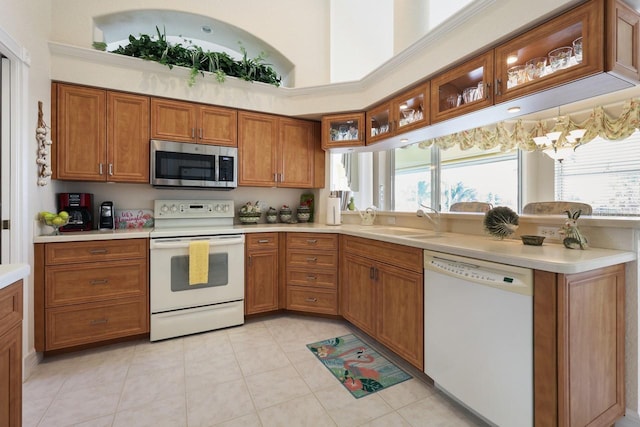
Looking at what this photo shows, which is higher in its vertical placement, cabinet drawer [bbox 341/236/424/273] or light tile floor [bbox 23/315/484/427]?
cabinet drawer [bbox 341/236/424/273]

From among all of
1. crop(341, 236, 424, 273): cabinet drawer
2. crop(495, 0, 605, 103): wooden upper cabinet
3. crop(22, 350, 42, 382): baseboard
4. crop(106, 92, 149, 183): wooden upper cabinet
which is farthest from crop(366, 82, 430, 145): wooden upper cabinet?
crop(22, 350, 42, 382): baseboard

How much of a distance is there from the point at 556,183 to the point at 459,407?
3987mm

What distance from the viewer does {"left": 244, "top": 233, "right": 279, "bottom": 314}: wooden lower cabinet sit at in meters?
2.95

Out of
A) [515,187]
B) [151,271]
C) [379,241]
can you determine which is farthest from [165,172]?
[515,187]

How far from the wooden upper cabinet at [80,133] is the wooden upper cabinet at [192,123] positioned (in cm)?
44

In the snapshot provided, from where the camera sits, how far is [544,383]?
126cm

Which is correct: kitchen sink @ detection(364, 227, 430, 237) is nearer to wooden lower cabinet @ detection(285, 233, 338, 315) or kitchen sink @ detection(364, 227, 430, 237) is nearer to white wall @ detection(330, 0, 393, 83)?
wooden lower cabinet @ detection(285, 233, 338, 315)

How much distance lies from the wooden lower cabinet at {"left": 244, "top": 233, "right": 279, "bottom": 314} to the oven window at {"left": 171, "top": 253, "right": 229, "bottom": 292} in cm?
23

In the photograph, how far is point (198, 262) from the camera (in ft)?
8.63

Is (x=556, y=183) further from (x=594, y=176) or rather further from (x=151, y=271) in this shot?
(x=151, y=271)

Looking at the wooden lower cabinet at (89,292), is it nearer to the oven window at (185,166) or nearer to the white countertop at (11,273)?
the oven window at (185,166)

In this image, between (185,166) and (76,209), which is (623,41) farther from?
(76,209)

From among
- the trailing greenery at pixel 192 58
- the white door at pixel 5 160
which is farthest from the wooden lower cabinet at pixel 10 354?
the trailing greenery at pixel 192 58

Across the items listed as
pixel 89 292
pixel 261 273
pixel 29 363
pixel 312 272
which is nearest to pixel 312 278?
pixel 312 272
